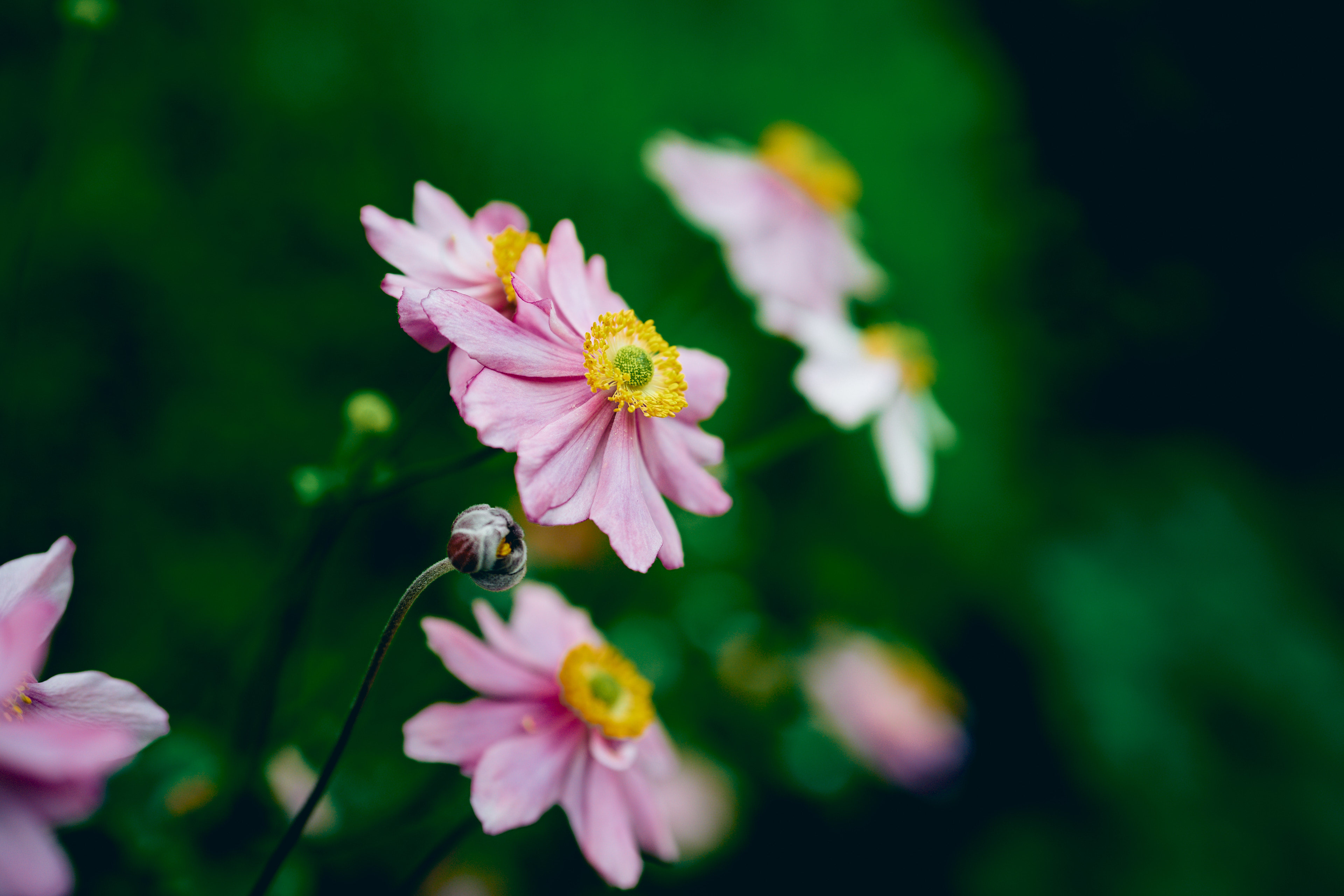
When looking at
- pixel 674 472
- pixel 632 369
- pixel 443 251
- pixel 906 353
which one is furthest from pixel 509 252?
pixel 906 353

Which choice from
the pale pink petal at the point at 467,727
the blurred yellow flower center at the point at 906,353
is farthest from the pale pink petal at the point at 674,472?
the blurred yellow flower center at the point at 906,353

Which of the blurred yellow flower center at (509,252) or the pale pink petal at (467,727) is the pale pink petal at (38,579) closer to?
the pale pink petal at (467,727)

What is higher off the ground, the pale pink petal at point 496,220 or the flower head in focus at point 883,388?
the flower head in focus at point 883,388

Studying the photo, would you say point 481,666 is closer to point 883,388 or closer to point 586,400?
point 586,400

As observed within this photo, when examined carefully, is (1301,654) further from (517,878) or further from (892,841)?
(517,878)

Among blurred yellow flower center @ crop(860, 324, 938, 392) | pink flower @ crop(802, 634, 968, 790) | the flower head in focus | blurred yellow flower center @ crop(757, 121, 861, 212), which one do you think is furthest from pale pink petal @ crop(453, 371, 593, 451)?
pink flower @ crop(802, 634, 968, 790)

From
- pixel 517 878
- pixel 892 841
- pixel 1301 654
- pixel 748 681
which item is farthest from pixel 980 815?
pixel 517 878
